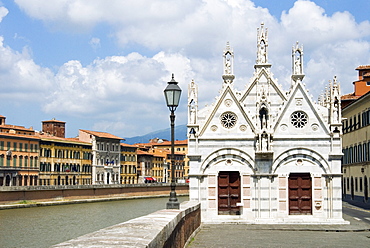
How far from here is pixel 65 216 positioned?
54750 mm

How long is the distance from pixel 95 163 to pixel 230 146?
288 feet

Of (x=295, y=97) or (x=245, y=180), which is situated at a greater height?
(x=295, y=97)

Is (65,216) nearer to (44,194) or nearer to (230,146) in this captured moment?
(44,194)

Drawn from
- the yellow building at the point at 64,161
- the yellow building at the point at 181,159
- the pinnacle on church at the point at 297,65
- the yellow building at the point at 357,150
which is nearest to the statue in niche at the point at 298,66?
the pinnacle on church at the point at 297,65

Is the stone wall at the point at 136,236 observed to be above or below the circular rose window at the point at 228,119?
below

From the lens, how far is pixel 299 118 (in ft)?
86.5

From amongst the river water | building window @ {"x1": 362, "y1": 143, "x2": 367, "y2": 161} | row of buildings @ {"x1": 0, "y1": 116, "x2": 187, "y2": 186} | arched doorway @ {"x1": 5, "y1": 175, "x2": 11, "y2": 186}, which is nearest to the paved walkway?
the river water

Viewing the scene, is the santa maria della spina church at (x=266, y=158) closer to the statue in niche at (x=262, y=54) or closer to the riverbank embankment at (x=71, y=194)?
the statue in niche at (x=262, y=54)

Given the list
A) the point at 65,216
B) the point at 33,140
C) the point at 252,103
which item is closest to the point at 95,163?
the point at 33,140

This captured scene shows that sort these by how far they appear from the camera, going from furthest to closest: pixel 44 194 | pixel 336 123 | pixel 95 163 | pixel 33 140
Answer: pixel 95 163 < pixel 33 140 < pixel 44 194 < pixel 336 123

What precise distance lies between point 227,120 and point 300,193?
445 cm

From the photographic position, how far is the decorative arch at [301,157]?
2577 centimetres

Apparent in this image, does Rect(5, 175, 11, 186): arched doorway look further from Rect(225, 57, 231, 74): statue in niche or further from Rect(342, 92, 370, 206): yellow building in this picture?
Rect(225, 57, 231, 74): statue in niche

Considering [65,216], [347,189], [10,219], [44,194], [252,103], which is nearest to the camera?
[252,103]
